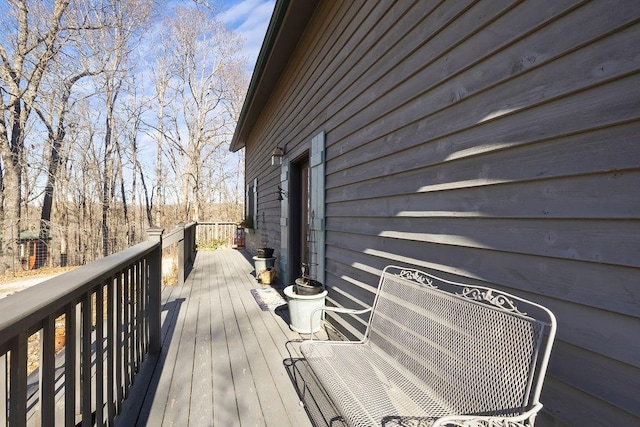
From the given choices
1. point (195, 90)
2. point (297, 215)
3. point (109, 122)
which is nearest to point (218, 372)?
point (297, 215)

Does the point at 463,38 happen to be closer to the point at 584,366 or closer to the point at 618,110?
the point at 618,110

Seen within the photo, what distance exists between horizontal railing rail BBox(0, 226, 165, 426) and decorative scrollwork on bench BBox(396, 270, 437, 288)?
1516 millimetres

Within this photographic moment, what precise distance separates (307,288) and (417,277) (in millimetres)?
1422

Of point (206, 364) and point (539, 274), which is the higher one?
point (539, 274)

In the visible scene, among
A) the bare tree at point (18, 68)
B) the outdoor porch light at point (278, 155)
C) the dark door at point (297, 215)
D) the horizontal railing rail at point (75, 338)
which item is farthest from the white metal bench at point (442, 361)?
the bare tree at point (18, 68)

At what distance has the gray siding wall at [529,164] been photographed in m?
0.93

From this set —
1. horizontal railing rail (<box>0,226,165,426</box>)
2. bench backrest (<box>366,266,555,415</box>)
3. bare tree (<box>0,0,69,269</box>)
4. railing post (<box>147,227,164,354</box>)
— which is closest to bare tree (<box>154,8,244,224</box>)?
bare tree (<box>0,0,69,269</box>)

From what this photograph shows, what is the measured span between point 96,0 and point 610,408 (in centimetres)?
A: 1223

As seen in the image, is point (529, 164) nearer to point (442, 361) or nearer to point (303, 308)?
point (442, 361)

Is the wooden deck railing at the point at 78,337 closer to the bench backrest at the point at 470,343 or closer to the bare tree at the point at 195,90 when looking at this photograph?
the bench backrest at the point at 470,343

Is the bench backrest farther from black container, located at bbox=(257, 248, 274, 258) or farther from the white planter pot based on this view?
black container, located at bbox=(257, 248, 274, 258)

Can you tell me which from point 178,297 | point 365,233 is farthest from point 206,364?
point 178,297

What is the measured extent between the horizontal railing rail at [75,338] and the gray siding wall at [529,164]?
158 centimetres

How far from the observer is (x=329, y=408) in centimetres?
185
